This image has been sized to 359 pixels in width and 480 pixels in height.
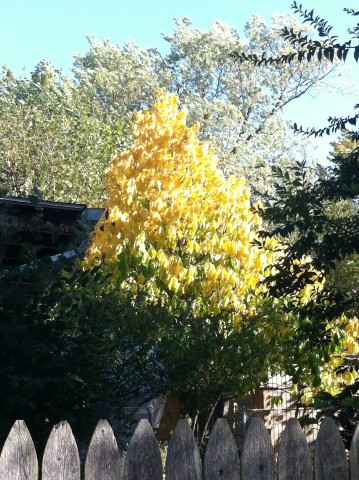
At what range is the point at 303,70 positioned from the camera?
133 ft

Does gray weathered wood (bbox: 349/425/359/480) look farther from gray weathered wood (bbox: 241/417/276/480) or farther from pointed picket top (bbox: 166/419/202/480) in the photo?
pointed picket top (bbox: 166/419/202/480)

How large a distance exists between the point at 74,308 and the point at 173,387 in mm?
4852

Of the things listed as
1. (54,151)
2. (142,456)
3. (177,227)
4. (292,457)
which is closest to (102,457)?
(142,456)

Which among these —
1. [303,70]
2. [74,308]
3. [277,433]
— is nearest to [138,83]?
[303,70]

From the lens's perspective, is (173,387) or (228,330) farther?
(228,330)

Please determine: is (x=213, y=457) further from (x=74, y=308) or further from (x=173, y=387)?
(x=173, y=387)

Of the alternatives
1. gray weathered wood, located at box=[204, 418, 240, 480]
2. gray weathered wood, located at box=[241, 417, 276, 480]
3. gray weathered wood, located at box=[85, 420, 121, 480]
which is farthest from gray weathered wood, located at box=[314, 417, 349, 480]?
gray weathered wood, located at box=[85, 420, 121, 480]

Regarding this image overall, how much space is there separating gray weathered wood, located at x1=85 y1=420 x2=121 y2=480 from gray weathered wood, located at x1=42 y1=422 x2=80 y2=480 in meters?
0.07

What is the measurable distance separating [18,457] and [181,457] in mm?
638

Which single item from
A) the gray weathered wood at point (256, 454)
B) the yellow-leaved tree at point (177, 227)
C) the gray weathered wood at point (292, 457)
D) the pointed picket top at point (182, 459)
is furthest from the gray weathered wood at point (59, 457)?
the yellow-leaved tree at point (177, 227)

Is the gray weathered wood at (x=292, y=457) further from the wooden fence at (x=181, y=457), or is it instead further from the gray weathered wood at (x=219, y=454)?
the gray weathered wood at (x=219, y=454)

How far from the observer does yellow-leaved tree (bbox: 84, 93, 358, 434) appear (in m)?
11.2

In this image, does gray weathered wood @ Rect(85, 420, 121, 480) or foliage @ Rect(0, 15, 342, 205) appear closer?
gray weathered wood @ Rect(85, 420, 121, 480)

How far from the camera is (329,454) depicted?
3.48 m
